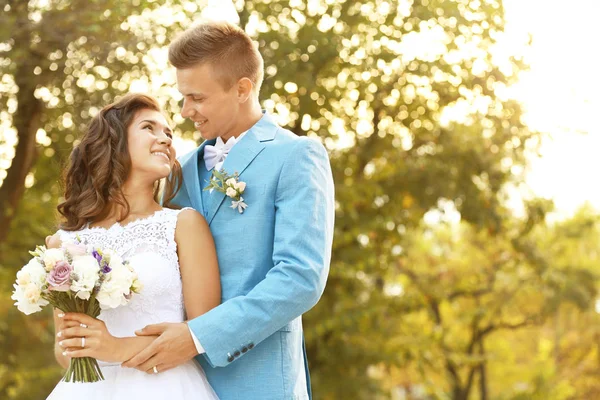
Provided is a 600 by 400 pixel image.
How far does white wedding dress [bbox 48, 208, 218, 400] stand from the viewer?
10.7ft

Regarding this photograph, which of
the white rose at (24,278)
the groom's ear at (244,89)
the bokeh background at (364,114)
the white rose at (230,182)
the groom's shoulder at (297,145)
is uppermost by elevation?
the groom's ear at (244,89)

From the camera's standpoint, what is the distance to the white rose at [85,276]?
9.80 ft

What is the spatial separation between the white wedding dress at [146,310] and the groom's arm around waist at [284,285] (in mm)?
195

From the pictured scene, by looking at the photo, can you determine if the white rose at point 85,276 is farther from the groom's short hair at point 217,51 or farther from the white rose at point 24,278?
the groom's short hair at point 217,51

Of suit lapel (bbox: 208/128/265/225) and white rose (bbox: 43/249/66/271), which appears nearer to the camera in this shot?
white rose (bbox: 43/249/66/271)

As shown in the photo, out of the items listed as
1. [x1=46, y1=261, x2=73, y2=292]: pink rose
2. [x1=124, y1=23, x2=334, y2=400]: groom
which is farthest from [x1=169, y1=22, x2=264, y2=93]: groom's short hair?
[x1=46, y1=261, x2=73, y2=292]: pink rose

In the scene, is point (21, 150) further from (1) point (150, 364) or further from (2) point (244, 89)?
(1) point (150, 364)

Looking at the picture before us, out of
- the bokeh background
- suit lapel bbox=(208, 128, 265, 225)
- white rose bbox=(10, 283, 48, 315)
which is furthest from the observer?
the bokeh background

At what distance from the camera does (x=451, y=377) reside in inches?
945

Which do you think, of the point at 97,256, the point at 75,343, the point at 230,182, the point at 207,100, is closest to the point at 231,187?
the point at 230,182

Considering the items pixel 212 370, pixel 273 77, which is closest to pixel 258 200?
pixel 212 370

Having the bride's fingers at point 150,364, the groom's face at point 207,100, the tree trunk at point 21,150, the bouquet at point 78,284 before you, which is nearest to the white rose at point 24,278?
the bouquet at point 78,284

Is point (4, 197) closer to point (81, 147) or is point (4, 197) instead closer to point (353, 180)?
point (353, 180)

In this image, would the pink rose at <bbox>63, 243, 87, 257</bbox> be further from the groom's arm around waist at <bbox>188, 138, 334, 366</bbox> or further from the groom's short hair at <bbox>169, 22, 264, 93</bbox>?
the groom's short hair at <bbox>169, 22, 264, 93</bbox>
